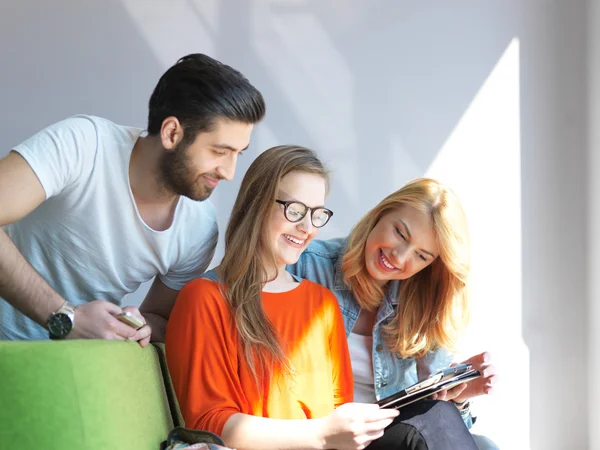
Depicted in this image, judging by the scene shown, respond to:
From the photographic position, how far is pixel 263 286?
6.41 ft

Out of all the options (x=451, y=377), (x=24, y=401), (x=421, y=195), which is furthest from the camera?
(x=421, y=195)

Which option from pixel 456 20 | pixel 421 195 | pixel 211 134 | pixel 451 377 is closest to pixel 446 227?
pixel 421 195

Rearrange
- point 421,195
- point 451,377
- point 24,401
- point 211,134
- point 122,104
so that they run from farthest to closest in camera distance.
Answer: point 122,104, point 421,195, point 211,134, point 451,377, point 24,401

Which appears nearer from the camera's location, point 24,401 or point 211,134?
point 24,401

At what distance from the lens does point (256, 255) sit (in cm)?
195

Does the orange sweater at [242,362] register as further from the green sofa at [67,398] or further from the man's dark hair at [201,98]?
the man's dark hair at [201,98]

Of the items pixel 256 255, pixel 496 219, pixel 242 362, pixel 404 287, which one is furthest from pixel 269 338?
pixel 496 219

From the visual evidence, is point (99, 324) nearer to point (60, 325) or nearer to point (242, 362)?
point (60, 325)

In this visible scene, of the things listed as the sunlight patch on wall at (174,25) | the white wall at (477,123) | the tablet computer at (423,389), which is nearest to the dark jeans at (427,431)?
the tablet computer at (423,389)

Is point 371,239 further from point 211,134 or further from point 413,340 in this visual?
point 211,134

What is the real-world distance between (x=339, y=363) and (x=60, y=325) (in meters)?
0.69

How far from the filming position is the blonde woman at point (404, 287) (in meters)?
2.25

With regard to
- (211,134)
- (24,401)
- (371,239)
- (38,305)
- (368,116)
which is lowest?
(24,401)

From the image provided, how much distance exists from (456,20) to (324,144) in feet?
2.48
